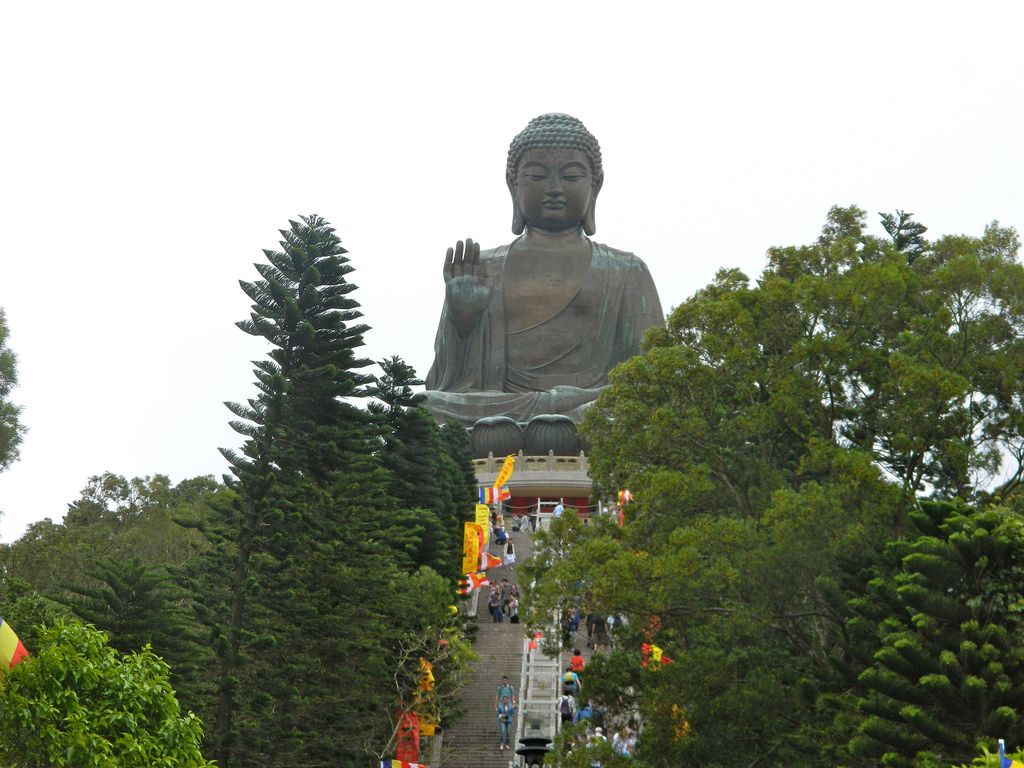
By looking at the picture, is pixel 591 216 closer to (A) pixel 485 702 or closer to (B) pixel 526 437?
(B) pixel 526 437

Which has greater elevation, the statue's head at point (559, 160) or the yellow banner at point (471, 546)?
the statue's head at point (559, 160)

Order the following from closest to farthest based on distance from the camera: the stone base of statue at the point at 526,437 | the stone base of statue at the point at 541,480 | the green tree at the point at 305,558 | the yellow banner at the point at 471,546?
the green tree at the point at 305,558 → the yellow banner at the point at 471,546 → the stone base of statue at the point at 541,480 → the stone base of statue at the point at 526,437

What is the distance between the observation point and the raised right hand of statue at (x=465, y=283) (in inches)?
1409

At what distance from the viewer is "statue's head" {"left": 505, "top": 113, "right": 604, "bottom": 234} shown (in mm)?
38625

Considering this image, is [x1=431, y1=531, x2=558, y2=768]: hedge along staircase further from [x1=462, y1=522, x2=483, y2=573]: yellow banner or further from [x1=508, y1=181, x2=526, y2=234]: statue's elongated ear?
[x1=508, y1=181, x2=526, y2=234]: statue's elongated ear

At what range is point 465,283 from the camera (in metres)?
36.3

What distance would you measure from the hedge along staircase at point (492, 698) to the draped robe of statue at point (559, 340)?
1673cm

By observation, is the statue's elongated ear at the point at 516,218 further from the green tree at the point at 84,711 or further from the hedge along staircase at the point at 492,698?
the green tree at the point at 84,711

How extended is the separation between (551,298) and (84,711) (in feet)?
97.0

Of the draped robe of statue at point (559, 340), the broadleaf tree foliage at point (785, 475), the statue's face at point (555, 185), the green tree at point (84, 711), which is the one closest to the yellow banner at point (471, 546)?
the broadleaf tree foliage at point (785, 475)

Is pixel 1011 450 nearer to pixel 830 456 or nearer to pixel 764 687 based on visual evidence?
pixel 830 456

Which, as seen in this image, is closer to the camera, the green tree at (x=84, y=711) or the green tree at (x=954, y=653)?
the green tree at (x=84, y=711)

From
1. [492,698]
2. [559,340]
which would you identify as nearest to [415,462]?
[492,698]

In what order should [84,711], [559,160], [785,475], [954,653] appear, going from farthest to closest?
[559,160] → [785,475] → [954,653] → [84,711]
